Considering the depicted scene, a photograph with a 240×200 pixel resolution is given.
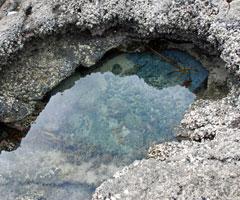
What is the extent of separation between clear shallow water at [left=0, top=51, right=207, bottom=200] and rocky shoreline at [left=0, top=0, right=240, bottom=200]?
29 centimetres

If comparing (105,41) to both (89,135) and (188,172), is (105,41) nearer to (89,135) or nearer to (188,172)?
(89,135)

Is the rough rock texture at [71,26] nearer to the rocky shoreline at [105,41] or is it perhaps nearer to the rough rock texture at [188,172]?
the rocky shoreline at [105,41]

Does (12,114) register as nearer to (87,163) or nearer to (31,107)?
(31,107)

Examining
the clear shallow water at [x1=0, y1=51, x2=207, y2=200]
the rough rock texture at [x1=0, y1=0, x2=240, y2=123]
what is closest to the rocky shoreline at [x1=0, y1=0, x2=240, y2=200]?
the rough rock texture at [x1=0, y1=0, x2=240, y2=123]

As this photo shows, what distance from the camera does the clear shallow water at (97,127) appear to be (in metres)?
5.83

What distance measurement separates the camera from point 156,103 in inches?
252

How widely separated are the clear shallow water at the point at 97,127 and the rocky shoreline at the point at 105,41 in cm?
29

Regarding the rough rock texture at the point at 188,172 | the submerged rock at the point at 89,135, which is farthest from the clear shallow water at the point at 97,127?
the rough rock texture at the point at 188,172

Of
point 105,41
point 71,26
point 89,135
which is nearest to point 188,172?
point 89,135

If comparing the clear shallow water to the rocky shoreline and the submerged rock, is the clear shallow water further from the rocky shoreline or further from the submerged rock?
the rocky shoreline

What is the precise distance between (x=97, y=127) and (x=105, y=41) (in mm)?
1476

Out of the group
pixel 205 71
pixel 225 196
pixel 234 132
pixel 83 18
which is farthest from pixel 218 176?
pixel 83 18

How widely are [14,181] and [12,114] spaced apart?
1030 mm

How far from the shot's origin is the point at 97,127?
20.6 ft
